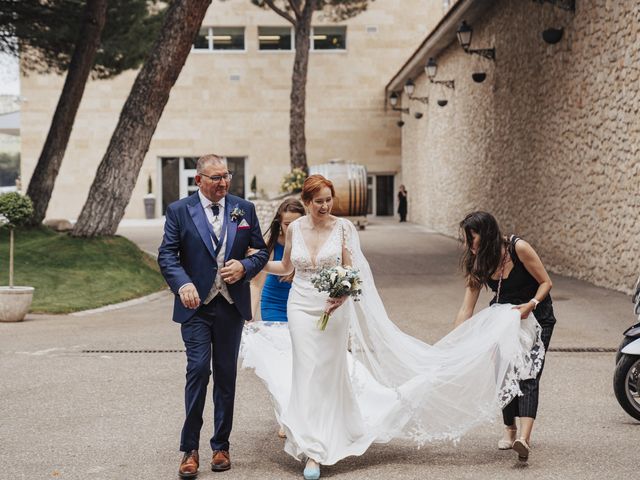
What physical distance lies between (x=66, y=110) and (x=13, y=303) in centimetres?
1095

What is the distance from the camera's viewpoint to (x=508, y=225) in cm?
2294

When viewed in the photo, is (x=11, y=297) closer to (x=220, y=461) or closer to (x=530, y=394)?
(x=220, y=461)

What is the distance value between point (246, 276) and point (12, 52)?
809 inches

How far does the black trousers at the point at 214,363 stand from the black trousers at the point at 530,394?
1.81m

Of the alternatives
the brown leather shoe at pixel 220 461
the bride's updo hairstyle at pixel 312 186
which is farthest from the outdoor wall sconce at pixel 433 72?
the brown leather shoe at pixel 220 461

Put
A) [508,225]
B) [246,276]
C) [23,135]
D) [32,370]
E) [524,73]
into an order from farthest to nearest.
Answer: [23,135] < [508,225] < [524,73] < [32,370] < [246,276]

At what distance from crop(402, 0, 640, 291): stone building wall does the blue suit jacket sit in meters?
9.71

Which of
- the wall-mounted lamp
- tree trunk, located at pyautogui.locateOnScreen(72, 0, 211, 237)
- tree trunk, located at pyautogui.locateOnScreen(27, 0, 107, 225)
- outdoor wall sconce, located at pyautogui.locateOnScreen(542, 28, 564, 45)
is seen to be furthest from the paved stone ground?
tree trunk, located at pyautogui.locateOnScreen(27, 0, 107, 225)

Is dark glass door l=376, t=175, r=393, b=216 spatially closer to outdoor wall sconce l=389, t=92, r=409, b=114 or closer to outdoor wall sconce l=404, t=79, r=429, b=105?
outdoor wall sconce l=389, t=92, r=409, b=114

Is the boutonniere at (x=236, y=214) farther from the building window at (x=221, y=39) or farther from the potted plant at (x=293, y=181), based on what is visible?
the building window at (x=221, y=39)

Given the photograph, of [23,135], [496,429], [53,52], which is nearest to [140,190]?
[23,135]

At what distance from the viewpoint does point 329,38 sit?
144 feet

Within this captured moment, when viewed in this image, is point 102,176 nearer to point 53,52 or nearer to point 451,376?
point 53,52

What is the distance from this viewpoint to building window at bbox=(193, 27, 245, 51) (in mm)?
43469
